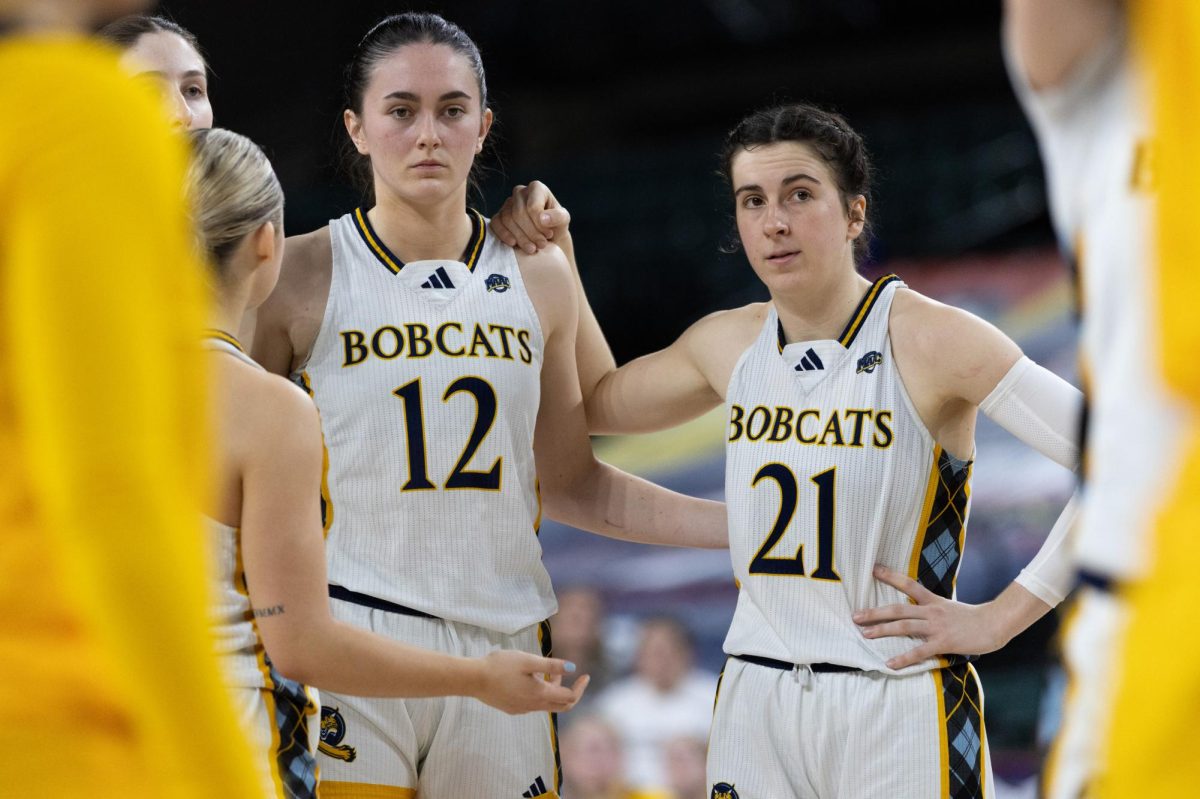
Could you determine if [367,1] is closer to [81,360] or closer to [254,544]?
[254,544]

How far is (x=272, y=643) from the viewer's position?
8.03ft

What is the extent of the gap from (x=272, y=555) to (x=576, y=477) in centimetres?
189

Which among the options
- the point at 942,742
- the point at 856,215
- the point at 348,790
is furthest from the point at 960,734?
the point at 348,790

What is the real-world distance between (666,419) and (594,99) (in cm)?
1073

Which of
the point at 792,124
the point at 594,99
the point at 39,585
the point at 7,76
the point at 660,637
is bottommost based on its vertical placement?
the point at 660,637

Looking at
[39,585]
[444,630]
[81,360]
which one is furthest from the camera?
[444,630]

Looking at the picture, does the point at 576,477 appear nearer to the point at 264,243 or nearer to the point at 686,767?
the point at 264,243

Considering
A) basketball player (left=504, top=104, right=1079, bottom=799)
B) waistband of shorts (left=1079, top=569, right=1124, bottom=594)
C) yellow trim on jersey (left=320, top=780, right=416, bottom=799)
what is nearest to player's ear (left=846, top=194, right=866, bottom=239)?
basketball player (left=504, top=104, right=1079, bottom=799)

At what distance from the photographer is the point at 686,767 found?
6.91 m

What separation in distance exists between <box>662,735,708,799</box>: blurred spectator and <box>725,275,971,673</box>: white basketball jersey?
3260mm

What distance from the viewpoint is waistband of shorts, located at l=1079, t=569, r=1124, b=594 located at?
146cm

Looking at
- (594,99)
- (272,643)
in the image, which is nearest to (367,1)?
(594,99)

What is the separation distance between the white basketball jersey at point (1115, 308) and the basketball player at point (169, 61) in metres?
2.78

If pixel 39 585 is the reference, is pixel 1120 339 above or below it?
above
